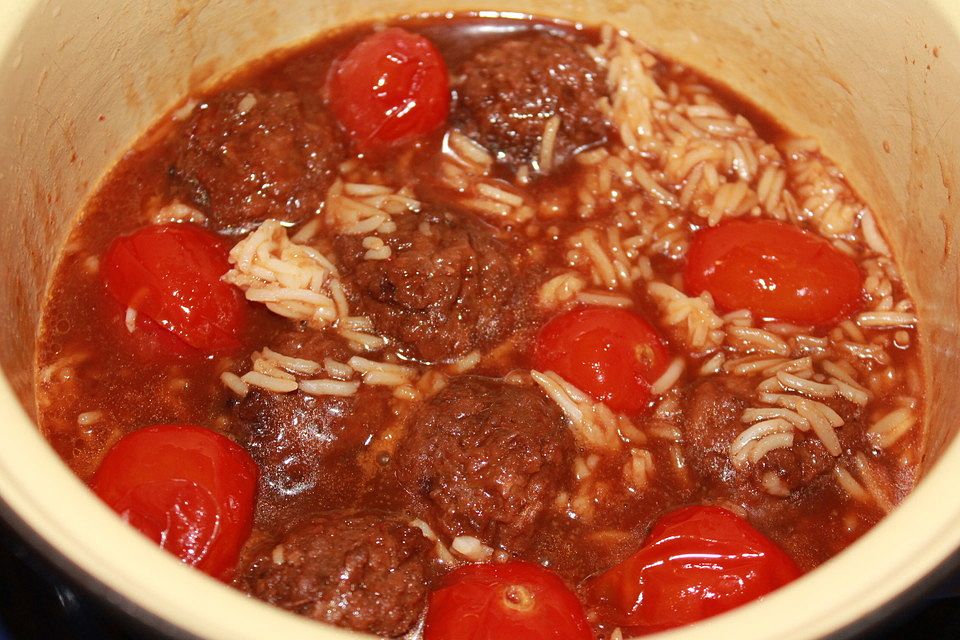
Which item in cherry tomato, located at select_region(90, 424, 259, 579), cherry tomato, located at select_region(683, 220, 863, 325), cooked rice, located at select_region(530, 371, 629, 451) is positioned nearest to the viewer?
cherry tomato, located at select_region(90, 424, 259, 579)

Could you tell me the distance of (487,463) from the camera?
360cm

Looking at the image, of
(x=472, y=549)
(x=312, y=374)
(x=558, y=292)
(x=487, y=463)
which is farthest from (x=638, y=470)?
(x=312, y=374)

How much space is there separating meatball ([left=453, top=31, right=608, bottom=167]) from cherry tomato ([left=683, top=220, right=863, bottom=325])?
2.90 feet

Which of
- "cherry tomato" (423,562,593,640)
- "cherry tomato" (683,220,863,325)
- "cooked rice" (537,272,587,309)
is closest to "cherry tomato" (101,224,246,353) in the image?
"cooked rice" (537,272,587,309)

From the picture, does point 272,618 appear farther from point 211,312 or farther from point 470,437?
point 211,312

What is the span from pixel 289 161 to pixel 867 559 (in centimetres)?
292

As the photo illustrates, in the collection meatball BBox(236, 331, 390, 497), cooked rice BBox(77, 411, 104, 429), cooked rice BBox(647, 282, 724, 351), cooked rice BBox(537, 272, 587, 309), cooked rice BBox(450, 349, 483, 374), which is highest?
cooked rice BBox(647, 282, 724, 351)

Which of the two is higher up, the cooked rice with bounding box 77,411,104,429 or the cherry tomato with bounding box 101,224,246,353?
the cherry tomato with bounding box 101,224,246,353

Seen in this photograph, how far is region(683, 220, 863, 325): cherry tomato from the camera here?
4.34 m

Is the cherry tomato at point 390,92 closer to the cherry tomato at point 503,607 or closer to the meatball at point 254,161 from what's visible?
the meatball at point 254,161

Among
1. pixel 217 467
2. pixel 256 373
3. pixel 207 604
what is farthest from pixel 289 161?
pixel 207 604

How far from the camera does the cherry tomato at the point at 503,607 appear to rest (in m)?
3.17

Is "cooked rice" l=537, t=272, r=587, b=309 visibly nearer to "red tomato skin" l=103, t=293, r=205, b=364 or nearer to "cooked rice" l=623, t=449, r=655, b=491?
Answer: "cooked rice" l=623, t=449, r=655, b=491

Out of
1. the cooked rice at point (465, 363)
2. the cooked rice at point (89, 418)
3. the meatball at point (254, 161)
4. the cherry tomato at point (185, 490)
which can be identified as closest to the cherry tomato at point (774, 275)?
the cooked rice at point (465, 363)
